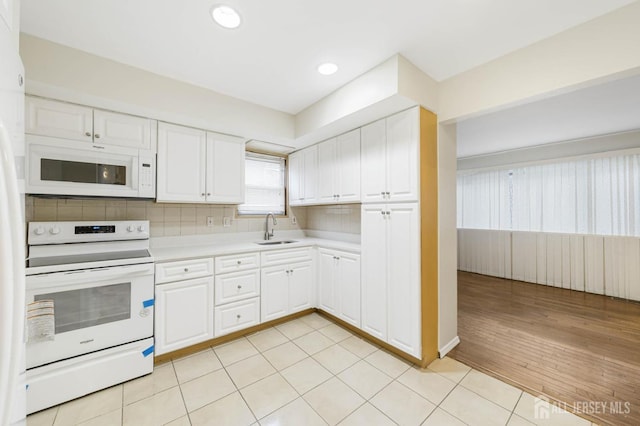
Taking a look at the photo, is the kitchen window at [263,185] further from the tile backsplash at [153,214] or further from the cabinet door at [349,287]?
the cabinet door at [349,287]

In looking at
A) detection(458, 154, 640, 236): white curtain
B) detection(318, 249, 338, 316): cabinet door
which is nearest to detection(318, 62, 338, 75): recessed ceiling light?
detection(318, 249, 338, 316): cabinet door

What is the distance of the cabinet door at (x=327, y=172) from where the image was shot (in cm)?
298

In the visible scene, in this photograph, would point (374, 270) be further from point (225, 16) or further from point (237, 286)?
point (225, 16)

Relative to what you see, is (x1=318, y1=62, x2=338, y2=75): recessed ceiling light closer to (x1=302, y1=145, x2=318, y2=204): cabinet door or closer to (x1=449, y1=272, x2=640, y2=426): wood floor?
(x1=302, y1=145, x2=318, y2=204): cabinet door

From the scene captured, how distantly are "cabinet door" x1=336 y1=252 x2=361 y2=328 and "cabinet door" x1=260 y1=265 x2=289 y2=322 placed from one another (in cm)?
61

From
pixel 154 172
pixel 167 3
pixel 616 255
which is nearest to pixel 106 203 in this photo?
pixel 154 172

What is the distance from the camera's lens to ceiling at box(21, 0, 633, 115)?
152cm

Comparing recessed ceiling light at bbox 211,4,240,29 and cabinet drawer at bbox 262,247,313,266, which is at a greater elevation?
recessed ceiling light at bbox 211,4,240,29

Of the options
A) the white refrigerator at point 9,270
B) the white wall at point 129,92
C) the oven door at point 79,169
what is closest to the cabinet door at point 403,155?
the white wall at point 129,92

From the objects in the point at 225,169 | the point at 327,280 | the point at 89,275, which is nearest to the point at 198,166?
the point at 225,169

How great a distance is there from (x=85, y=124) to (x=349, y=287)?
276 cm

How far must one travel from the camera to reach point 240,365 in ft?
7.15

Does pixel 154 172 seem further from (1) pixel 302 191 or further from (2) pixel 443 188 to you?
(2) pixel 443 188

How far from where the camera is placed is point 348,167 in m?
2.79
